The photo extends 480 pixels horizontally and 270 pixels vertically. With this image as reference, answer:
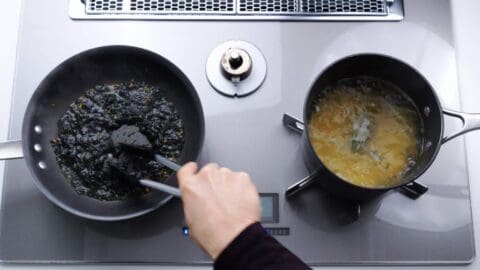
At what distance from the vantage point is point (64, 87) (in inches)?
30.7

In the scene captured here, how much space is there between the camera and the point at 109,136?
2.47 ft

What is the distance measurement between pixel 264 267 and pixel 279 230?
0.75ft

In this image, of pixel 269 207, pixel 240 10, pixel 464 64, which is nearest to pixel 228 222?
pixel 269 207

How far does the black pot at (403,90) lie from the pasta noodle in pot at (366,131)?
0.6 inches

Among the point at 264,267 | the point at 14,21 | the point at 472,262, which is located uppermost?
the point at 14,21

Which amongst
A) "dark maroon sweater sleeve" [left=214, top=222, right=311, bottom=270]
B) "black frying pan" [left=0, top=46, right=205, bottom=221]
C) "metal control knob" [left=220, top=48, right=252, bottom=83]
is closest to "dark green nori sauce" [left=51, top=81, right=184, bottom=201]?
"black frying pan" [left=0, top=46, right=205, bottom=221]

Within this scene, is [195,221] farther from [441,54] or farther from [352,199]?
[441,54]

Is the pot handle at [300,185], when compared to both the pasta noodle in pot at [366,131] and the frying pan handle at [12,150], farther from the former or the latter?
the frying pan handle at [12,150]

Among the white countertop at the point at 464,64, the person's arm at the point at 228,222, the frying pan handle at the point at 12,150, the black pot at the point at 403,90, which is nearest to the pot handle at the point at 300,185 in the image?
the black pot at the point at 403,90

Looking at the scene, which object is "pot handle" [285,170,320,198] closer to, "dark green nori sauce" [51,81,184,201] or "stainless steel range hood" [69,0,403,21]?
"dark green nori sauce" [51,81,184,201]

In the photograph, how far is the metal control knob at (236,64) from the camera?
31.4 inches

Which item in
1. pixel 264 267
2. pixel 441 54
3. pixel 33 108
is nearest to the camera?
pixel 264 267

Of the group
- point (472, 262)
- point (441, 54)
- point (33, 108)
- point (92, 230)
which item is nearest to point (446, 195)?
point (472, 262)

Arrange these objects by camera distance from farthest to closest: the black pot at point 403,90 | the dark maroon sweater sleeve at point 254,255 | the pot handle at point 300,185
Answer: the pot handle at point 300,185, the black pot at point 403,90, the dark maroon sweater sleeve at point 254,255
